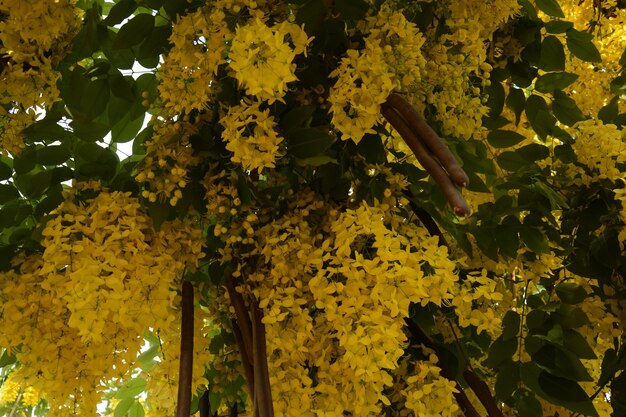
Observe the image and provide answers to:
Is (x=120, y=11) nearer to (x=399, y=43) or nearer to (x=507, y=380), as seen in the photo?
(x=399, y=43)

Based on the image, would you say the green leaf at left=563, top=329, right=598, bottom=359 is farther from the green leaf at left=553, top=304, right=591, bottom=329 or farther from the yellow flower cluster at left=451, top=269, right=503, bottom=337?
the yellow flower cluster at left=451, top=269, right=503, bottom=337

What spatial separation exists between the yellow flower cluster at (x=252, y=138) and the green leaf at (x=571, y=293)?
0.67m

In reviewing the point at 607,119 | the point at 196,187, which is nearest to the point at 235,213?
the point at 196,187

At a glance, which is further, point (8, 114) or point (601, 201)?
point (601, 201)

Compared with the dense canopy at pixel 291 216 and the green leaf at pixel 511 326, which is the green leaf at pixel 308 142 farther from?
the green leaf at pixel 511 326

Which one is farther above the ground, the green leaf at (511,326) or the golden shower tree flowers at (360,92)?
the golden shower tree flowers at (360,92)

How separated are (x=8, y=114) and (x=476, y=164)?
0.90m

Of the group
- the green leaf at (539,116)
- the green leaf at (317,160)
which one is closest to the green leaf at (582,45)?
the green leaf at (539,116)

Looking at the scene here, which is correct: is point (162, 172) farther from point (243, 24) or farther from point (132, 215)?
point (243, 24)

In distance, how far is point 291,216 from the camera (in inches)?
49.6

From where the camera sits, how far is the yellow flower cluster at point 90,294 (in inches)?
43.8

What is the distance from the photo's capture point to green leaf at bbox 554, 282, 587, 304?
1412 mm

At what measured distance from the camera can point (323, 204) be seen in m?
1.27

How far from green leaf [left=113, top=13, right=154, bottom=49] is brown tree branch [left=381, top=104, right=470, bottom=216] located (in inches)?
18.8
